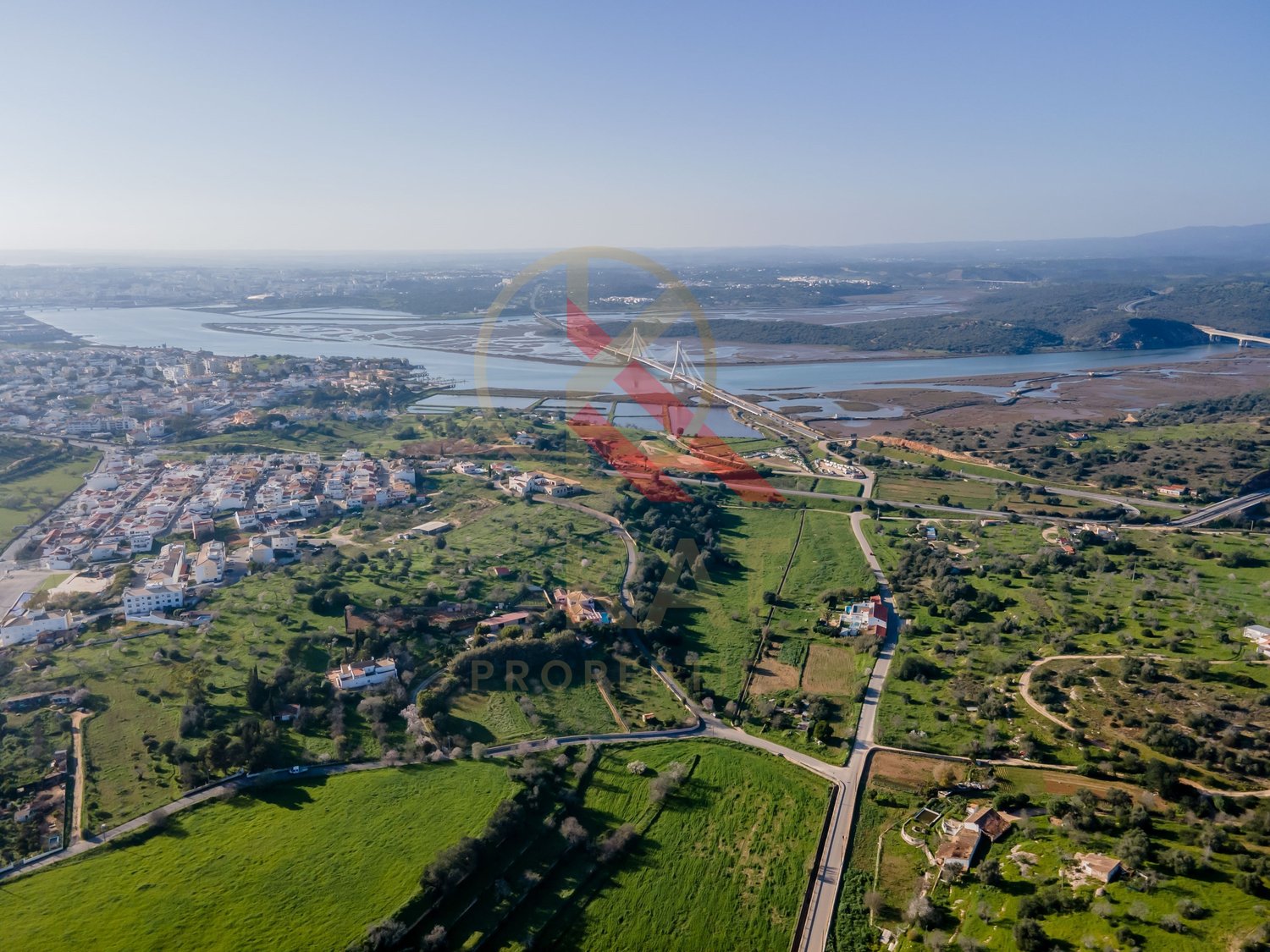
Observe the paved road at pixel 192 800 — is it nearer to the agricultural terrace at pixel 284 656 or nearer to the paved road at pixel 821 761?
the agricultural terrace at pixel 284 656

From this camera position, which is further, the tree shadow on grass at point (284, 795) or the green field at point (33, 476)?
the green field at point (33, 476)

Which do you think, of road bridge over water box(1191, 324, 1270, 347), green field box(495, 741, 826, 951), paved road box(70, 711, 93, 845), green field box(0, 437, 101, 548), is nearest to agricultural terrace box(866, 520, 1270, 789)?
green field box(495, 741, 826, 951)

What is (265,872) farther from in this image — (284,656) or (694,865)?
(694,865)

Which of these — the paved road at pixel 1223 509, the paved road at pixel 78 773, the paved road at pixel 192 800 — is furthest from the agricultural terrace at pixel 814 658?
the paved road at pixel 1223 509

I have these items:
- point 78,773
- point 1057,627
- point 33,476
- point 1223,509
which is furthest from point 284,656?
point 1223,509

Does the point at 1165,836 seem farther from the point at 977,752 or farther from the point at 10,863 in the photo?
the point at 10,863

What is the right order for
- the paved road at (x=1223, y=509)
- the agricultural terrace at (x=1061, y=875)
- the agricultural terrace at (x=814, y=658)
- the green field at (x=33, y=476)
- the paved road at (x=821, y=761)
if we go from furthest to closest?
the paved road at (x=1223, y=509) < the green field at (x=33, y=476) < the agricultural terrace at (x=814, y=658) < the paved road at (x=821, y=761) < the agricultural terrace at (x=1061, y=875)

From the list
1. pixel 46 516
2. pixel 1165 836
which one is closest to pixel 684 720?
pixel 1165 836
